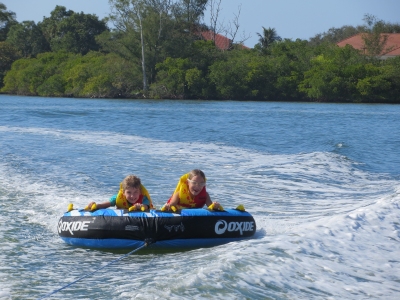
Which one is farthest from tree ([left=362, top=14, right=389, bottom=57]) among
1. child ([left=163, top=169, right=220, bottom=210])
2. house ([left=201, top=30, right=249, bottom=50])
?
child ([left=163, top=169, right=220, bottom=210])

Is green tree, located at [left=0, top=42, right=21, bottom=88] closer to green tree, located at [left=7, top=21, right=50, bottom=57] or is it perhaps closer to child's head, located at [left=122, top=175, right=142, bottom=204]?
green tree, located at [left=7, top=21, right=50, bottom=57]

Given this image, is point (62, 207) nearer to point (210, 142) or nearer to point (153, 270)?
point (153, 270)

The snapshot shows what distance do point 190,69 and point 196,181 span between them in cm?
4032

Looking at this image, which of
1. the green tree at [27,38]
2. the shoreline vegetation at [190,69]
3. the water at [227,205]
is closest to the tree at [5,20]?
the green tree at [27,38]

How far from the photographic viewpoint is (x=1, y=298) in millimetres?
4727

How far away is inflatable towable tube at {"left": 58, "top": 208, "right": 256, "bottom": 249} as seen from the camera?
6.35 metres

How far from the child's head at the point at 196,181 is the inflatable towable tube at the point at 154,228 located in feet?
1.22

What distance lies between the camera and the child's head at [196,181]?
6785mm

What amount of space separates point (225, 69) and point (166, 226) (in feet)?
134

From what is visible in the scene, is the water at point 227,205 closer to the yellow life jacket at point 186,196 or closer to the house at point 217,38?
the yellow life jacket at point 186,196

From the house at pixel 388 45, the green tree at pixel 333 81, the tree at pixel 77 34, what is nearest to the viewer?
the green tree at pixel 333 81

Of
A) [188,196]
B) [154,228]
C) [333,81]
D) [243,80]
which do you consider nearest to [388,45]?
[333,81]

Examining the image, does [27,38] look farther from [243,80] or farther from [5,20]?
[243,80]

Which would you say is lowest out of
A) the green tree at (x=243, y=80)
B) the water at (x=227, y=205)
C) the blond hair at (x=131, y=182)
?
the water at (x=227, y=205)
